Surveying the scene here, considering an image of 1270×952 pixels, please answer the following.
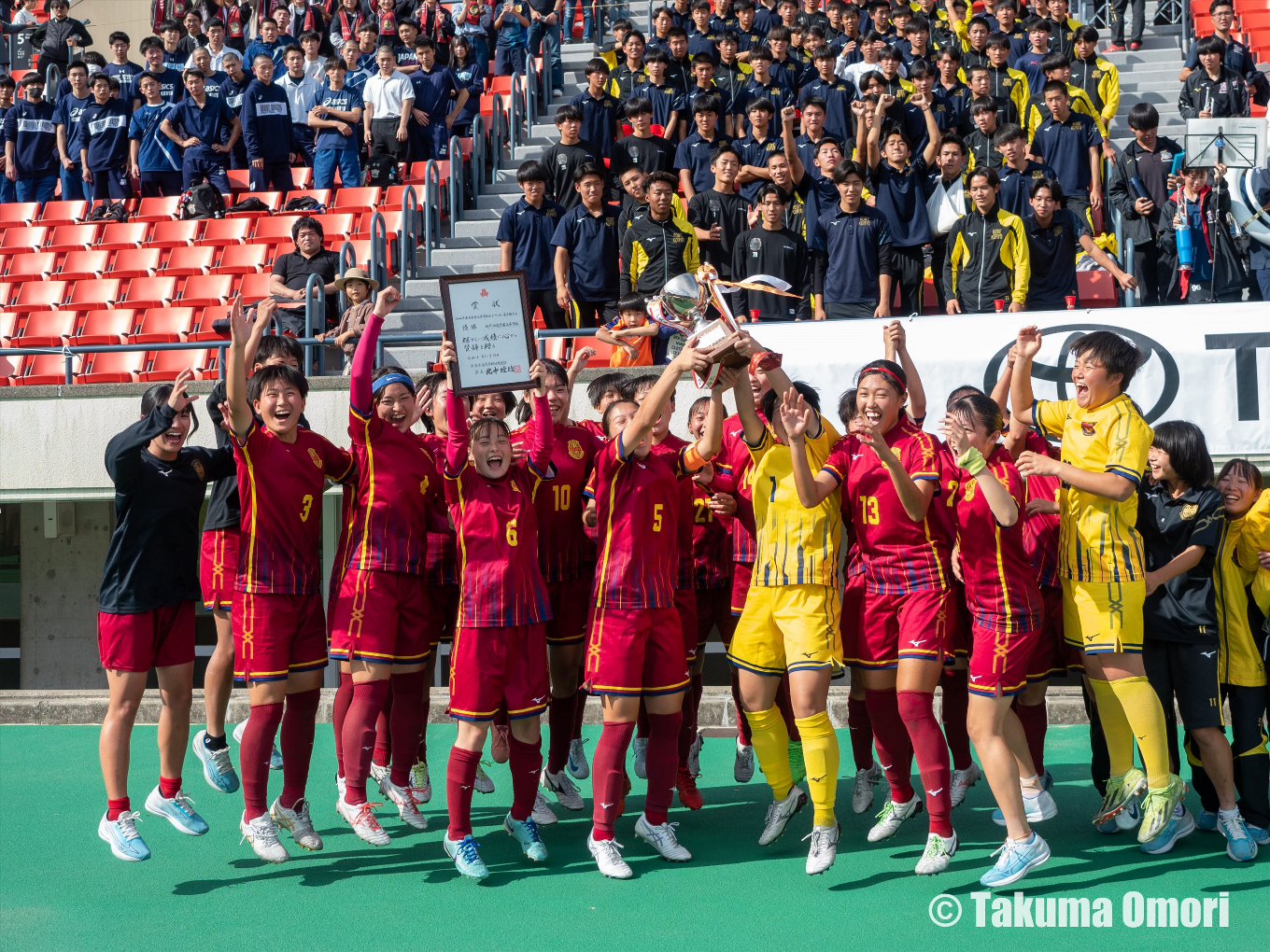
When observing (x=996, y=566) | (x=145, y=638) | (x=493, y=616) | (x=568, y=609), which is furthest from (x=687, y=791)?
(x=145, y=638)

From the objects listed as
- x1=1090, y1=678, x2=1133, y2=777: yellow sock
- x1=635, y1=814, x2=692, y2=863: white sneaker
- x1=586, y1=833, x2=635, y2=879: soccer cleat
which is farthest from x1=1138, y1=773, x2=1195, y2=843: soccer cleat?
x1=586, y1=833, x2=635, y2=879: soccer cleat

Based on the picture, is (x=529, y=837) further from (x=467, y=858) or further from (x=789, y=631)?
(x=789, y=631)

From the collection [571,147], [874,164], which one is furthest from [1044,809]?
[571,147]

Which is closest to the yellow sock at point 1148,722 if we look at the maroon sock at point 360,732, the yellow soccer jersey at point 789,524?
the yellow soccer jersey at point 789,524

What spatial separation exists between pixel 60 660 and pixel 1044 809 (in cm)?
835

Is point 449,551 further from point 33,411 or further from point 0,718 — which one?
point 33,411

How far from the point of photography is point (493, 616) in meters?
4.80

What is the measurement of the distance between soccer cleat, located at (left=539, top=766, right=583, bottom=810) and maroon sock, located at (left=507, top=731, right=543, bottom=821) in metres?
0.63

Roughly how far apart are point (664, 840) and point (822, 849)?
0.64 m

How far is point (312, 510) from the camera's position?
513 cm

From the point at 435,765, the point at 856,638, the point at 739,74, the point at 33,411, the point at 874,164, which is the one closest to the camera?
the point at 856,638

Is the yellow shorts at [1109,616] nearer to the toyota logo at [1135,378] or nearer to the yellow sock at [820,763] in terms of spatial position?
the yellow sock at [820,763]

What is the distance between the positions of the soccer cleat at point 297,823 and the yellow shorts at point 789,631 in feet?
6.12

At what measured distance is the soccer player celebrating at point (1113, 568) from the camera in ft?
15.4
